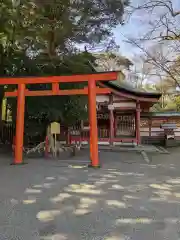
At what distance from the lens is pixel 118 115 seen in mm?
18406

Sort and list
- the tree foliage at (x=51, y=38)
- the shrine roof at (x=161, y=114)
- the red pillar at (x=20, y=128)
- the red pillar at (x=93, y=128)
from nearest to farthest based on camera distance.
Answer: the red pillar at (x=93, y=128) → the red pillar at (x=20, y=128) → the tree foliage at (x=51, y=38) → the shrine roof at (x=161, y=114)

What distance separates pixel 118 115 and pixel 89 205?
553 inches

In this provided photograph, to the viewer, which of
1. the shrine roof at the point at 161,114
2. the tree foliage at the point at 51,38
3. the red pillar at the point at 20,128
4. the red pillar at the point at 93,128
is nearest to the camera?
the red pillar at the point at 93,128

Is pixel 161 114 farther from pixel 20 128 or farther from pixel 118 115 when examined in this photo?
pixel 20 128

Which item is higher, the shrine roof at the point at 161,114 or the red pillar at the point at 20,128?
the shrine roof at the point at 161,114

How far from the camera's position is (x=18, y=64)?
38.0ft

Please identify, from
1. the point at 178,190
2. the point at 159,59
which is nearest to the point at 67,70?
the point at 178,190

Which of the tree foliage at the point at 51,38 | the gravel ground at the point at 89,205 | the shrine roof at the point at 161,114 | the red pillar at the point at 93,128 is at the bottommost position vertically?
the gravel ground at the point at 89,205

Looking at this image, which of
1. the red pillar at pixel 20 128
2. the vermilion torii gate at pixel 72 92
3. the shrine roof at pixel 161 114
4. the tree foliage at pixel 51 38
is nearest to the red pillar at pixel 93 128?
the vermilion torii gate at pixel 72 92

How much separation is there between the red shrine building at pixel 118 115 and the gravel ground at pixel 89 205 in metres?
9.15

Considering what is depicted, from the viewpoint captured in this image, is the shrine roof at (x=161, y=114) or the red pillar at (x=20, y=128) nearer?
the red pillar at (x=20, y=128)

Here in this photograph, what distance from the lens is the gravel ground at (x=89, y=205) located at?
3519 millimetres

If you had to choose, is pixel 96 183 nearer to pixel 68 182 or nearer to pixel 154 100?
pixel 68 182

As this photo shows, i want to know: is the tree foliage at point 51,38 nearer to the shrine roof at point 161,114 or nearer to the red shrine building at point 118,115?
the red shrine building at point 118,115
